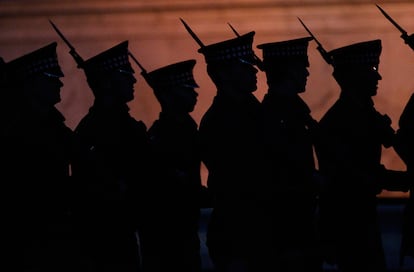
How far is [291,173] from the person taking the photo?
6625 mm

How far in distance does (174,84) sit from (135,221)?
3.02 feet

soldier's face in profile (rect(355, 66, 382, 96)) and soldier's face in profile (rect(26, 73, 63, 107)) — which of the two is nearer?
soldier's face in profile (rect(26, 73, 63, 107))

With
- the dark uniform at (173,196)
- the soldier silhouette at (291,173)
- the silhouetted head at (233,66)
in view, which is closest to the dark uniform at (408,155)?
the soldier silhouette at (291,173)

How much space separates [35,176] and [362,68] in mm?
2312

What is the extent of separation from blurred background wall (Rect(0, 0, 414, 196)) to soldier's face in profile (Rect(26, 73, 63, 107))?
321cm

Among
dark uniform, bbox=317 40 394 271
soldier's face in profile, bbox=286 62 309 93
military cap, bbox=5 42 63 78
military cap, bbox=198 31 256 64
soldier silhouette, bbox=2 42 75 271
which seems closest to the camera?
soldier silhouette, bbox=2 42 75 271

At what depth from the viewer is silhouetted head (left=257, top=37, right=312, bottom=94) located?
23.7 ft

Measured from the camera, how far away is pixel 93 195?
22.6 ft

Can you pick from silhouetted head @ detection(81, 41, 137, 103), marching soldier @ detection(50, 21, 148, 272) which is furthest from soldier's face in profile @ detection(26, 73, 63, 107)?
silhouetted head @ detection(81, 41, 137, 103)

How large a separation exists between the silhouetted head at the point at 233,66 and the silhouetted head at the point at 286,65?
1.16 ft

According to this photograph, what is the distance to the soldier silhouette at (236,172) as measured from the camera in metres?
6.27

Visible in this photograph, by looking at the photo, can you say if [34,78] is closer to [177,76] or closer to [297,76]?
[177,76]

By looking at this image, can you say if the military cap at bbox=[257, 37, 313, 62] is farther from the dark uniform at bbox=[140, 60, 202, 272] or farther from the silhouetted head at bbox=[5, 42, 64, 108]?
the silhouetted head at bbox=[5, 42, 64, 108]

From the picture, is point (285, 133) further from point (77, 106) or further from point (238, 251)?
point (77, 106)
